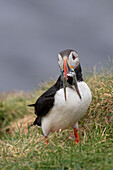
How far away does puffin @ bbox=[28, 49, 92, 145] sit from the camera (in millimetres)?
3893

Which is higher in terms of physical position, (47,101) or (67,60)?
(67,60)

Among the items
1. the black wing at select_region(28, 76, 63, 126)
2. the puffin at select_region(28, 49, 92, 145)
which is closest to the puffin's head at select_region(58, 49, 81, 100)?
the puffin at select_region(28, 49, 92, 145)

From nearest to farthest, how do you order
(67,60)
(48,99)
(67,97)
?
(67,60) < (67,97) < (48,99)

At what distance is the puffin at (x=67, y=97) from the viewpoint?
12.8 feet

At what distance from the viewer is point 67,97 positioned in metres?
4.09

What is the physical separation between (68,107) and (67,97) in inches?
6.0

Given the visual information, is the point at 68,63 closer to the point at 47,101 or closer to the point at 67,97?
the point at 67,97

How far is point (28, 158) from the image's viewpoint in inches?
153

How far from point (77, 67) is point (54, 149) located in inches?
48.3

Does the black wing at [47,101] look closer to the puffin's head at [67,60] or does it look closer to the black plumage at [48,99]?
the black plumage at [48,99]

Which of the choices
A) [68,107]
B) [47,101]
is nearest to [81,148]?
[68,107]

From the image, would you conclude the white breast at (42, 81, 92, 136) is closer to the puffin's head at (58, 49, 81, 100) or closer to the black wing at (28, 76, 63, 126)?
the black wing at (28, 76, 63, 126)

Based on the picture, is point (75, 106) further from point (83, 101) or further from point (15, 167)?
point (15, 167)

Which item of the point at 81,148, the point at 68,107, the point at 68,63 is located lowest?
the point at 81,148
